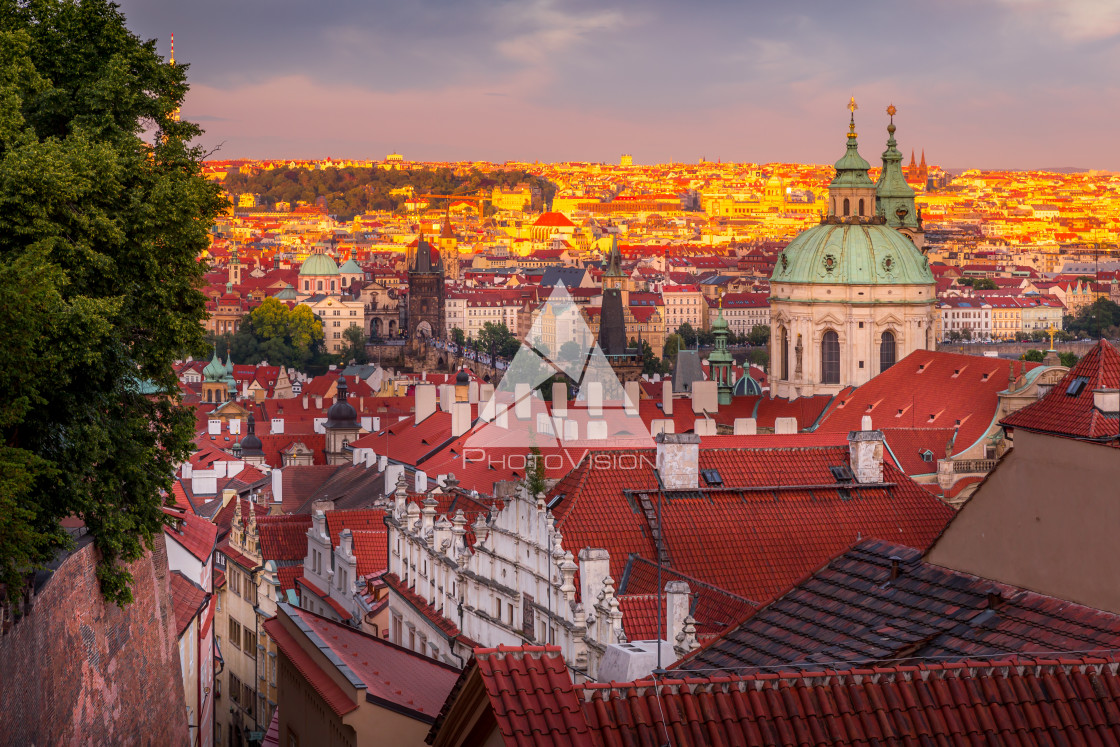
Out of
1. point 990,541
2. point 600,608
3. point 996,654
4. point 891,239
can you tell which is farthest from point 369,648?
point 891,239

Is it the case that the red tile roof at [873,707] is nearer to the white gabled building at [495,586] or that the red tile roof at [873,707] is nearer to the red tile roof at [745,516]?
the white gabled building at [495,586]

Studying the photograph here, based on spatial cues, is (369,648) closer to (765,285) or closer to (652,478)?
(652,478)

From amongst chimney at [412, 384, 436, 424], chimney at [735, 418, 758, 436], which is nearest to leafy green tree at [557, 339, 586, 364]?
chimney at [412, 384, 436, 424]

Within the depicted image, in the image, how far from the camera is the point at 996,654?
9773mm

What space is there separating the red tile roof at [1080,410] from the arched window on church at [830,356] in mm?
52430

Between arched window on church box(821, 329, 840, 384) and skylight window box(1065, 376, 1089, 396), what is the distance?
52828 millimetres

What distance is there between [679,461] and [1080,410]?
12240mm

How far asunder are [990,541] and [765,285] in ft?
581

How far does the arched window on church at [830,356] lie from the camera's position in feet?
211

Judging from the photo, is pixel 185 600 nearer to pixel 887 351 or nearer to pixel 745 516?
pixel 745 516

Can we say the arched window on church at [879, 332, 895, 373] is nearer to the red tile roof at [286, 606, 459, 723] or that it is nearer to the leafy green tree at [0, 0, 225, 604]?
the leafy green tree at [0, 0, 225, 604]

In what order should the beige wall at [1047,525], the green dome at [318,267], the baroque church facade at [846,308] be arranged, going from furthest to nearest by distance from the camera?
the green dome at [318,267]
the baroque church facade at [846,308]
the beige wall at [1047,525]

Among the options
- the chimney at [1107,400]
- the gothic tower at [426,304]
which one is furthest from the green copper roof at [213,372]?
the chimney at [1107,400]

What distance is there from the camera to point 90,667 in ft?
57.3
